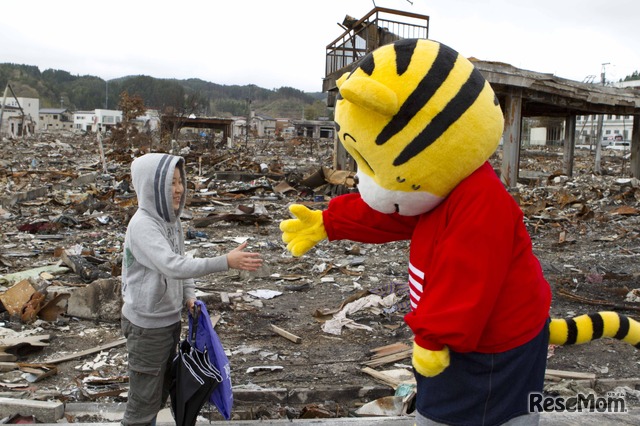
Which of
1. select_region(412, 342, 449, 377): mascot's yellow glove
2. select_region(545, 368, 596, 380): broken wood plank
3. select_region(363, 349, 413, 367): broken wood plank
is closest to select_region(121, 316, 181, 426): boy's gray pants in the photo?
select_region(412, 342, 449, 377): mascot's yellow glove

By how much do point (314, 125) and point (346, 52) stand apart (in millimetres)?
54920

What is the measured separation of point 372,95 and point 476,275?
713mm

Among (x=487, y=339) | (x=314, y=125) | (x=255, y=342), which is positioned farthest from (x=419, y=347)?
(x=314, y=125)

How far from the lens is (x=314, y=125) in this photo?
226 feet

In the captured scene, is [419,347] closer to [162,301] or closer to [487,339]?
[487,339]

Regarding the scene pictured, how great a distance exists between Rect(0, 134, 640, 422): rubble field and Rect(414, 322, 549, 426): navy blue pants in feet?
6.02

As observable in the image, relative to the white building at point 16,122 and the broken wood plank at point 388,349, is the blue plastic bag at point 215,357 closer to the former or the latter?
the broken wood plank at point 388,349

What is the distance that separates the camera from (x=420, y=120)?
1.97m

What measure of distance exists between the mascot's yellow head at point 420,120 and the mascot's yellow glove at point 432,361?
21.9 inches

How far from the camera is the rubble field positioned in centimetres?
414

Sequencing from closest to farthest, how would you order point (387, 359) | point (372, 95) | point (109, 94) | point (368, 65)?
point (372, 95) < point (368, 65) < point (387, 359) < point (109, 94)

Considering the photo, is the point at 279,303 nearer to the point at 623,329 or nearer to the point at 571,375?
the point at 571,375

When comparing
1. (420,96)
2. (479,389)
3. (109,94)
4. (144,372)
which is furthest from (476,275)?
(109,94)

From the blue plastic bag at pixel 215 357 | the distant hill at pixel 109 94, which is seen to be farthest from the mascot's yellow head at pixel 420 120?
the distant hill at pixel 109 94
